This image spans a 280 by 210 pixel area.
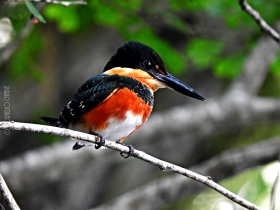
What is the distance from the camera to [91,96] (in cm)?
315

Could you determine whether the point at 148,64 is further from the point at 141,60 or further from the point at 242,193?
the point at 242,193

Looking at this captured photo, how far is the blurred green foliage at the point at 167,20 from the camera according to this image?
4891 millimetres

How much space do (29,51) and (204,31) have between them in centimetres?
194

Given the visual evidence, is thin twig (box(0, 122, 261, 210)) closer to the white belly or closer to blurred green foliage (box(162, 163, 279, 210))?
the white belly

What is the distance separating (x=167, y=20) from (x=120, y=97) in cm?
235

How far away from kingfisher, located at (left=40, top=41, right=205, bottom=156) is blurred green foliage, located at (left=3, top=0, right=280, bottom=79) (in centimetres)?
165

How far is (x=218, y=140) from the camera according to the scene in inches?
295

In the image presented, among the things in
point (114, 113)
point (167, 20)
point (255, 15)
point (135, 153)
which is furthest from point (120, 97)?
point (167, 20)

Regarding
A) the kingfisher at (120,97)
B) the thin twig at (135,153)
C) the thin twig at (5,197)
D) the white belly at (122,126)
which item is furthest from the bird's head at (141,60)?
the thin twig at (5,197)

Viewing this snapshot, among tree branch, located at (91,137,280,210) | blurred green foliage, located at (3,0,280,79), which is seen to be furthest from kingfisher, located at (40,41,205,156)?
tree branch, located at (91,137,280,210)

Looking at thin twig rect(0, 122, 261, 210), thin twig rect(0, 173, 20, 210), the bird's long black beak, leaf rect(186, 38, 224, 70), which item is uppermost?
leaf rect(186, 38, 224, 70)

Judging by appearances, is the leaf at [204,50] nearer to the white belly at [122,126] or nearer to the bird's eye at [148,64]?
the bird's eye at [148,64]

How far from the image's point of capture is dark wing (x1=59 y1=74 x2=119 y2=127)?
10.2 feet

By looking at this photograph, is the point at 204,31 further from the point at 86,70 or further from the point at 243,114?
the point at 86,70
